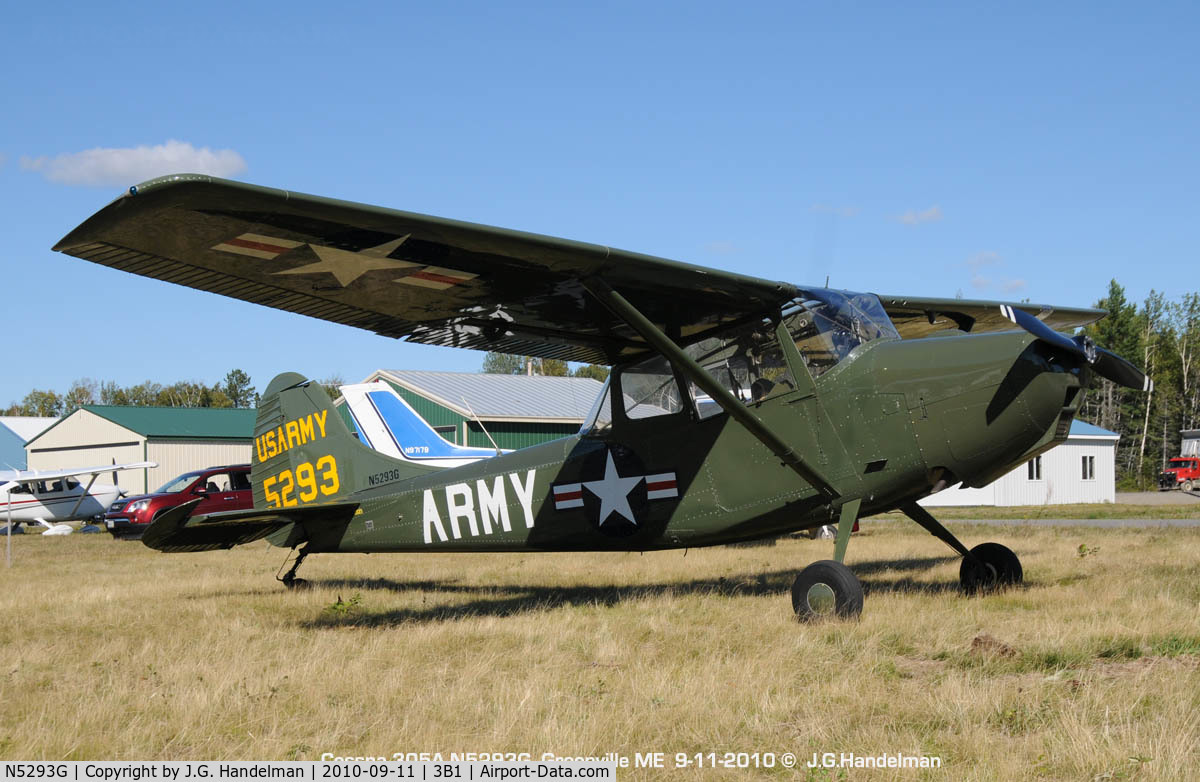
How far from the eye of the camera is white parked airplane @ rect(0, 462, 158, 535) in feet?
98.4

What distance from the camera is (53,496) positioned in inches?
1221

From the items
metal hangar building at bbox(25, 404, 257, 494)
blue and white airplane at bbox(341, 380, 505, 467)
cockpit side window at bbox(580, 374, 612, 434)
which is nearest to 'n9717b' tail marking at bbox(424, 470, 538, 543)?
cockpit side window at bbox(580, 374, 612, 434)

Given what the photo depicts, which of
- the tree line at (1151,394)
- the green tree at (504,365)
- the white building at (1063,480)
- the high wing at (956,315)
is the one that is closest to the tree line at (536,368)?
the green tree at (504,365)

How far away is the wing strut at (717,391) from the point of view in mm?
7504

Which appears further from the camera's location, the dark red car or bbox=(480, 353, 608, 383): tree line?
bbox=(480, 353, 608, 383): tree line

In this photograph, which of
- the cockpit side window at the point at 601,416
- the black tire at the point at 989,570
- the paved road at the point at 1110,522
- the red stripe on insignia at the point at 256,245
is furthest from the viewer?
the paved road at the point at 1110,522

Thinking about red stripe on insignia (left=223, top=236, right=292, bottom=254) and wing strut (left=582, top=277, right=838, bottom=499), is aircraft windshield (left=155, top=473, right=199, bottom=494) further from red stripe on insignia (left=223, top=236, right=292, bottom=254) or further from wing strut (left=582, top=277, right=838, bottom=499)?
wing strut (left=582, top=277, right=838, bottom=499)

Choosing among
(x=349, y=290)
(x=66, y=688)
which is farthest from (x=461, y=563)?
(x=66, y=688)

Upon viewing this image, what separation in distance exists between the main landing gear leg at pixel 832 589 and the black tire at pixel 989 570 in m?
2.05

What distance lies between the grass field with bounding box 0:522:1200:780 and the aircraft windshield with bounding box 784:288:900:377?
2.13 m

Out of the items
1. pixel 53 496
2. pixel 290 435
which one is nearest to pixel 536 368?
pixel 53 496

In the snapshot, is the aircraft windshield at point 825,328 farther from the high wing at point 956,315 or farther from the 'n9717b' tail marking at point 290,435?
the 'n9717b' tail marking at point 290,435

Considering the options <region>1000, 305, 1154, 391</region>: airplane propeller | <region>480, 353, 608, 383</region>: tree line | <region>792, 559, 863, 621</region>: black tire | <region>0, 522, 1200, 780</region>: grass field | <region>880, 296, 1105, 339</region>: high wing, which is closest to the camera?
<region>0, 522, 1200, 780</region>: grass field

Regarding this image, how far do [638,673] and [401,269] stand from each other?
3516 mm
